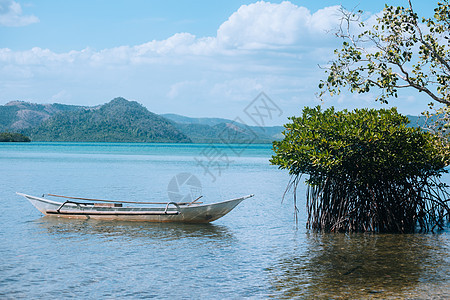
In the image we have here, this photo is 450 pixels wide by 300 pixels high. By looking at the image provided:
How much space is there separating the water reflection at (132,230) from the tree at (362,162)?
326cm

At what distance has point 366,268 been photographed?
433 inches

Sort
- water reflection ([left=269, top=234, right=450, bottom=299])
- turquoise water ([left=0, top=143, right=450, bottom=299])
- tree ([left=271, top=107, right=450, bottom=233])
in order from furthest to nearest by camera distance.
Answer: tree ([left=271, top=107, right=450, bottom=233])
turquoise water ([left=0, top=143, right=450, bottom=299])
water reflection ([left=269, top=234, right=450, bottom=299])

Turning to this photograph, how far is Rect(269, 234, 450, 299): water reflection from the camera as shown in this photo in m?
9.30

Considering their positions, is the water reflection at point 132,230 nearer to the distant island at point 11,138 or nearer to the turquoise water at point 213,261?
the turquoise water at point 213,261

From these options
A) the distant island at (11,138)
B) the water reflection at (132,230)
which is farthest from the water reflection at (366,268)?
the distant island at (11,138)

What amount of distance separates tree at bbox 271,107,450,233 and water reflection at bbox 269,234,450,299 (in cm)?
68

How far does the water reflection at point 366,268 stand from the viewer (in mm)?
9305

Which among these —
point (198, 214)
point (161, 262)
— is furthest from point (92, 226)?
point (161, 262)

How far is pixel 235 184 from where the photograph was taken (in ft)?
115

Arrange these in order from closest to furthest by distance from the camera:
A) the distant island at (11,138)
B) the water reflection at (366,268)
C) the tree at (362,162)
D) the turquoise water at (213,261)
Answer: the water reflection at (366,268) → the turquoise water at (213,261) → the tree at (362,162) → the distant island at (11,138)

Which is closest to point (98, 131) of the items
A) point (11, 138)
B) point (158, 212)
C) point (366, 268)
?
point (11, 138)

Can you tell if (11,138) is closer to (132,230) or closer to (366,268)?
(132,230)

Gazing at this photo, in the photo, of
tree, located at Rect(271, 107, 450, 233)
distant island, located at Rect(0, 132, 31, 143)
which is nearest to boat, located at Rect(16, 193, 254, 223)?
tree, located at Rect(271, 107, 450, 233)

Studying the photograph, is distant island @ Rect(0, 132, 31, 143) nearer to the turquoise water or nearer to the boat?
the turquoise water
